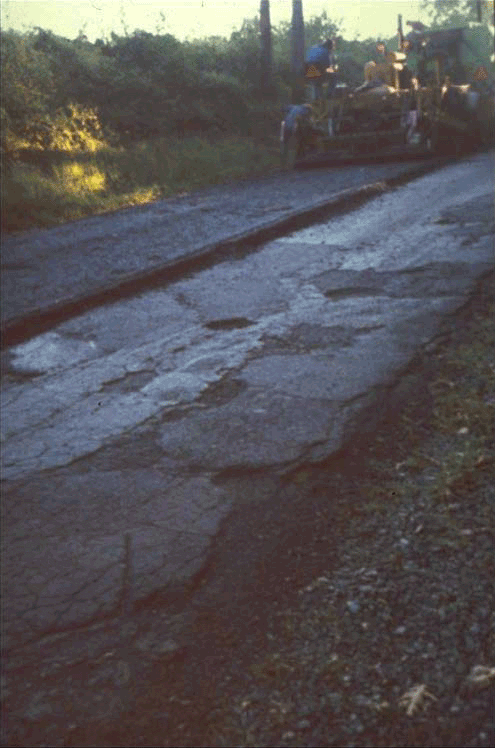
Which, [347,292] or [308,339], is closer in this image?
[308,339]

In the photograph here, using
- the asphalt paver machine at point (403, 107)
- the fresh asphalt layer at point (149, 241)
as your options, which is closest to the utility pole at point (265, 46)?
the asphalt paver machine at point (403, 107)

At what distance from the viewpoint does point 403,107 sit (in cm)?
1722

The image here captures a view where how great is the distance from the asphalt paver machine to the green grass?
119cm

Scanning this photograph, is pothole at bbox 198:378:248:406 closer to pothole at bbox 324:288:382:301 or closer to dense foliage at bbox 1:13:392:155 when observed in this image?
pothole at bbox 324:288:382:301

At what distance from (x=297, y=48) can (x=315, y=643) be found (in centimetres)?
2367

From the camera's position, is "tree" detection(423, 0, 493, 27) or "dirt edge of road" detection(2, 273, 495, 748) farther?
"tree" detection(423, 0, 493, 27)

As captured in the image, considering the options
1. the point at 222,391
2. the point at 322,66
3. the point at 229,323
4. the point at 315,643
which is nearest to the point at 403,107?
the point at 322,66

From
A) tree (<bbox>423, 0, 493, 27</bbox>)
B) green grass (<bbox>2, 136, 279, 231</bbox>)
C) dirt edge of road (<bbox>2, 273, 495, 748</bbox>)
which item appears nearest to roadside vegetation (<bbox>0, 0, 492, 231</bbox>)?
green grass (<bbox>2, 136, 279, 231</bbox>)

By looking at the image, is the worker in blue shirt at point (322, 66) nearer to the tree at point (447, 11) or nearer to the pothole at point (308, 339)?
the pothole at point (308, 339)

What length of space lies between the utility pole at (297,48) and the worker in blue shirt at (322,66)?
5610 mm

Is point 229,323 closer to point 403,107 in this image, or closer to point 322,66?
point 403,107

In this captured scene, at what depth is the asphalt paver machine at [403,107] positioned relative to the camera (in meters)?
17.2

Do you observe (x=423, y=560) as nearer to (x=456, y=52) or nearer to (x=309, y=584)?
(x=309, y=584)

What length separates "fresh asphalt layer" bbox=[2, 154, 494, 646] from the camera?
3.31m
